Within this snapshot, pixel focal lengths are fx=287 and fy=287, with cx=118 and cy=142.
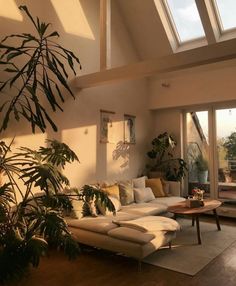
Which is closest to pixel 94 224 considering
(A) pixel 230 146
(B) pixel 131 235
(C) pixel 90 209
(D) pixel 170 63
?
(C) pixel 90 209

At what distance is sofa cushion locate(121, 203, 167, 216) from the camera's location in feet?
15.4

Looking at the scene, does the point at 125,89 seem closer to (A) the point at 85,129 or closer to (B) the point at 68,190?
(A) the point at 85,129

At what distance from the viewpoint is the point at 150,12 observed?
6.14 metres

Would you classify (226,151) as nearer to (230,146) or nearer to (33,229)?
(230,146)

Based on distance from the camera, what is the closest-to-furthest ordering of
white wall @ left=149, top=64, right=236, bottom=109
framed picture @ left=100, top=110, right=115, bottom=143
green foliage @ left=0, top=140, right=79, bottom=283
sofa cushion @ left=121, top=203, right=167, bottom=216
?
green foliage @ left=0, top=140, right=79, bottom=283 < sofa cushion @ left=121, top=203, right=167, bottom=216 < framed picture @ left=100, top=110, right=115, bottom=143 < white wall @ left=149, top=64, right=236, bottom=109

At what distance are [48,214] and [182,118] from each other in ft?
16.8

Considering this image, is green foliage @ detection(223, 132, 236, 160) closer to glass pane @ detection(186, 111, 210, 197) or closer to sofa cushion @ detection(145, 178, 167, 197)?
glass pane @ detection(186, 111, 210, 197)

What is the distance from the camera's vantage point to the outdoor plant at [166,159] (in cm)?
660

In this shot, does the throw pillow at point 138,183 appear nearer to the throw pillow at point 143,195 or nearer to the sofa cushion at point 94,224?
the throw pillow at point 143,195

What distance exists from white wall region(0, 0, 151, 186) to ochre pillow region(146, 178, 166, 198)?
0.59 metres

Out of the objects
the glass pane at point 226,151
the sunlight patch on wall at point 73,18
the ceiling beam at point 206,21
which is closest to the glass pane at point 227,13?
the ceiling beam at point 206,21

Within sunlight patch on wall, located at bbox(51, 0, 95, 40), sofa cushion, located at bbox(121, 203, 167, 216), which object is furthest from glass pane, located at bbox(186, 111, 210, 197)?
sunlight patch on wall, located at bbox(51, 0, 95, 40)

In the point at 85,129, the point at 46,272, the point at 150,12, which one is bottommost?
the point at 46,272

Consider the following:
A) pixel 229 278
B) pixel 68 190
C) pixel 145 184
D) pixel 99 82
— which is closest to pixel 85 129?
pixel 99 82
